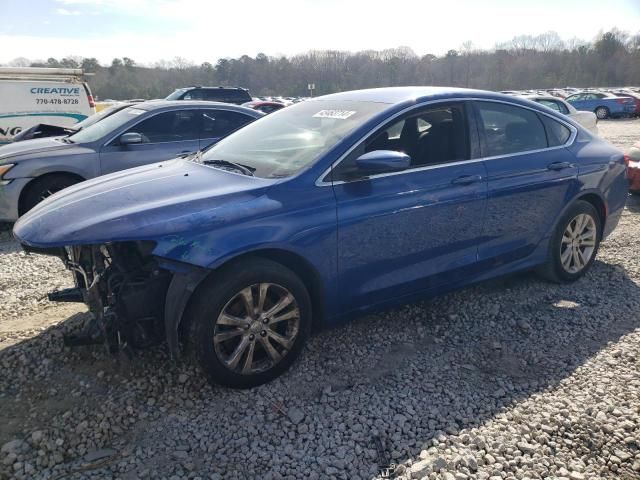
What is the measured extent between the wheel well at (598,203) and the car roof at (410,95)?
1230 mm

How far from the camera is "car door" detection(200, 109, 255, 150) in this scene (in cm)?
677

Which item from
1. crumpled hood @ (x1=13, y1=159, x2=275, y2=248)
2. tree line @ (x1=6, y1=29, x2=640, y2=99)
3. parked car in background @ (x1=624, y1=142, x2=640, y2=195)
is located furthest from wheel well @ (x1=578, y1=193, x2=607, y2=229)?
tree line @ (x1=6, y1=29, x2=640, y2=99)

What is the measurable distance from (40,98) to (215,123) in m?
4.94

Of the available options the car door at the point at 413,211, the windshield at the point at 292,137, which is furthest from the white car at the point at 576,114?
the windshield at the point at 292,137

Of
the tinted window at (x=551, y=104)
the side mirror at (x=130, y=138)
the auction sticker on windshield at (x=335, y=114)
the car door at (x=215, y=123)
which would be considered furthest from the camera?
the tinted window at (x=551, y=104)

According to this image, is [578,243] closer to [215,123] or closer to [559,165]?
[559,165]

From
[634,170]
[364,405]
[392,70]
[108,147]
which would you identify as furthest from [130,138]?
[392,70]

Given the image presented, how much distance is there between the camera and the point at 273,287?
2.82 metres

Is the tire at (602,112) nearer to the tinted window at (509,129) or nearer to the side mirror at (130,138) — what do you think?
the tinted window at (509,129)

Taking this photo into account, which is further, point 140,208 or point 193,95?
point 193,95

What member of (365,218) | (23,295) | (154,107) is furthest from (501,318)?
(154,107)

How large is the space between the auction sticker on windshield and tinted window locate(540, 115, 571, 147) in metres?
1.82

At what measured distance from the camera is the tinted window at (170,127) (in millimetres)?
6395

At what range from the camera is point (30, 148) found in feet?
19.9
